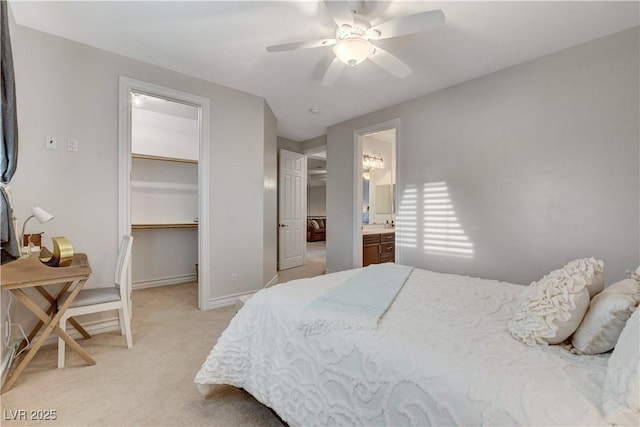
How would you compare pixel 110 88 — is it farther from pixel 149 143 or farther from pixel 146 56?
pixel 149 143

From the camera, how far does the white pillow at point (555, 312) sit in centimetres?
98

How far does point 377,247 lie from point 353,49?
10.6 feet

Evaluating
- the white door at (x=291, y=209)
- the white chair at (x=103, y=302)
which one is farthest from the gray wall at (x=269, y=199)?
the white chair at (x=103, y=302)

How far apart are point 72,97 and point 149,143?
175cm

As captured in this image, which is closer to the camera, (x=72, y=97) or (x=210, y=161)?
(x=72, y=97)

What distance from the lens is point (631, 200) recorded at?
7.21 ft

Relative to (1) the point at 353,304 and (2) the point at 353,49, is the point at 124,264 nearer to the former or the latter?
(1) the point at 353,304

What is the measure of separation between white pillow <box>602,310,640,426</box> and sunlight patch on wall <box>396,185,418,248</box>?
9.18 feet

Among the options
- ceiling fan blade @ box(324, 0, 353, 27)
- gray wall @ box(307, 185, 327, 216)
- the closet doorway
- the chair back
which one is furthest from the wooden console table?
gray wall @ box(307, 185, 327, 216)

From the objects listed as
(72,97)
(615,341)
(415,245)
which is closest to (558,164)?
(415,245)

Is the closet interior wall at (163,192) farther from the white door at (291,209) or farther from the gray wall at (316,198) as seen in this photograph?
the gray wall at (316,198)

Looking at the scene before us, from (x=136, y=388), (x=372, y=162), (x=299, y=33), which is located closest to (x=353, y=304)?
(x=136, y=388)

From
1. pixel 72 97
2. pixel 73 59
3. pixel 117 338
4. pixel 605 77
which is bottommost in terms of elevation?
pixel 117 338

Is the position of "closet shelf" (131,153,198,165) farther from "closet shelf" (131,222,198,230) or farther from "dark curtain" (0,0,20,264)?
"dark curtain" (0,0,20,264)
